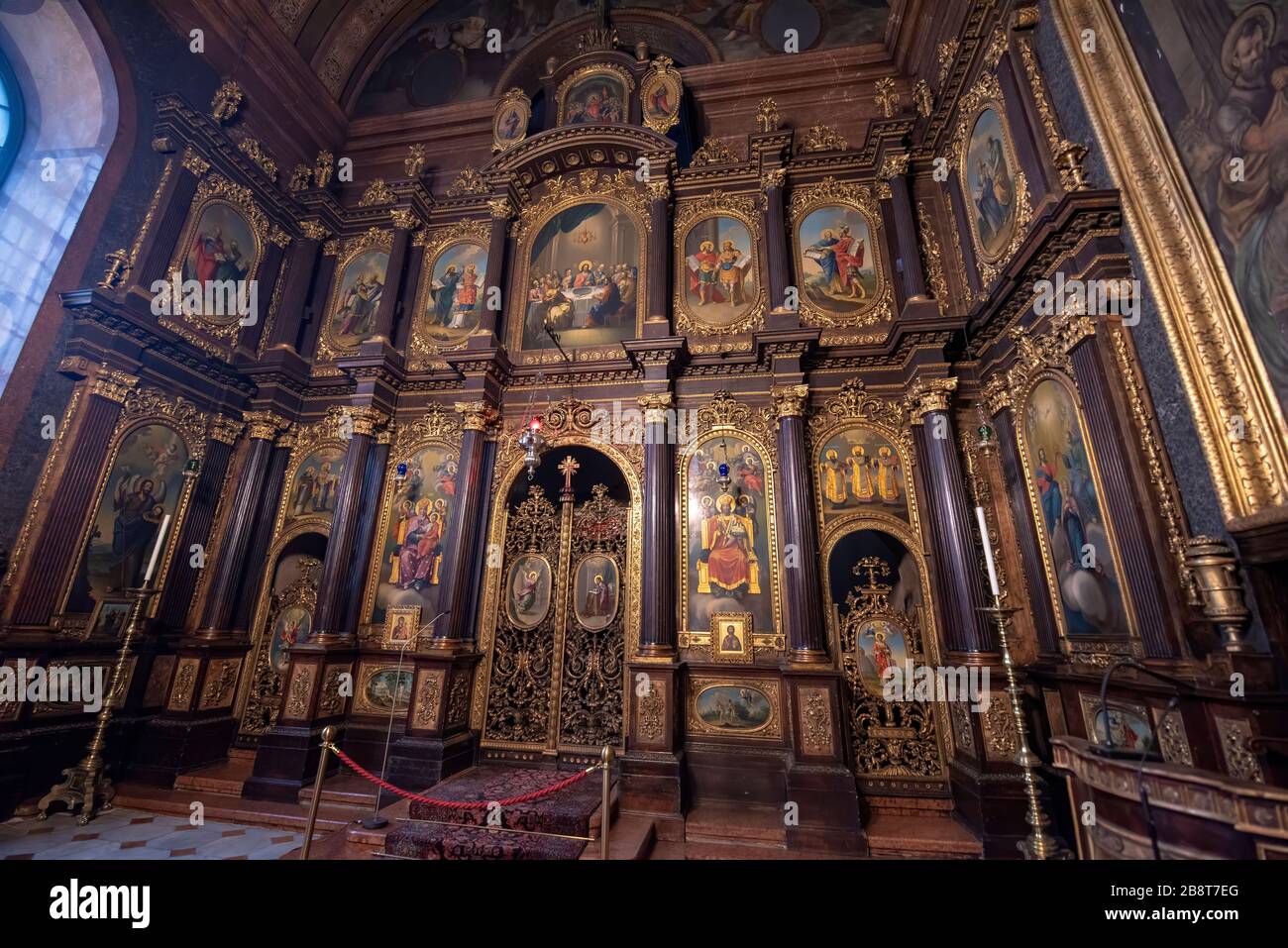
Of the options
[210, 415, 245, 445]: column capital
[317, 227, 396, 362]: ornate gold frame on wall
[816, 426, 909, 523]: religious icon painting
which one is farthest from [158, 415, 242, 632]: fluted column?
[816, 426, 909, 523]: religious icon painting

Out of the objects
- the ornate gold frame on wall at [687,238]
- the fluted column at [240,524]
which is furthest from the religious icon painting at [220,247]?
the ornate gold frame on wall at [687,238]

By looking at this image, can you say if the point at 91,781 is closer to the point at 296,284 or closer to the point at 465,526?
the point at 465,526

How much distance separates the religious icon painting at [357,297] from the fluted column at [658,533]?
6.08m

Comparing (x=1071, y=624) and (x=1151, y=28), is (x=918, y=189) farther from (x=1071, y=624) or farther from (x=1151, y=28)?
(x=1071, y=624)

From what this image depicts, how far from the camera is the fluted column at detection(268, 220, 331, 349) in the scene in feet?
32.3

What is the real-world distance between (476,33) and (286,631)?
1422 centimetres

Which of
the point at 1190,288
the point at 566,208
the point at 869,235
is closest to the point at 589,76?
the point at 566,208

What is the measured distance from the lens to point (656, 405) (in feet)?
26.8

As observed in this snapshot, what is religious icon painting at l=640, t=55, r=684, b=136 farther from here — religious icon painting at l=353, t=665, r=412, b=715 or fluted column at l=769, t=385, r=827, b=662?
religious icon painting at l=353, t=665, r=412, b=715

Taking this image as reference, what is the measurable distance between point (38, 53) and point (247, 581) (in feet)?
28.3

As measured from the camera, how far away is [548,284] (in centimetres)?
969

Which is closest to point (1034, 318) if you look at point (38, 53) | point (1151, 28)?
point (1151, 28)

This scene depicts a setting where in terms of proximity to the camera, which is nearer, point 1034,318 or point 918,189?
point 1034,318

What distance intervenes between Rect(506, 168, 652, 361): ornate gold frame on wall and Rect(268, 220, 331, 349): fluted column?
14.0 feet
